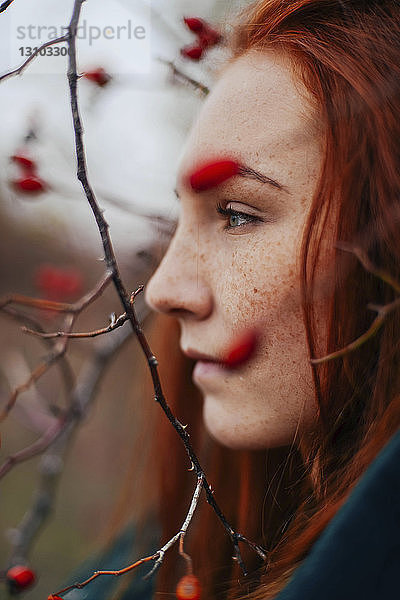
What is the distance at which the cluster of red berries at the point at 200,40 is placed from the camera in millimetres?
808

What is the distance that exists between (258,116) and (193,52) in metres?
0.23

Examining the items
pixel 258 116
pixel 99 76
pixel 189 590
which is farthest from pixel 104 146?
pixel 189 590

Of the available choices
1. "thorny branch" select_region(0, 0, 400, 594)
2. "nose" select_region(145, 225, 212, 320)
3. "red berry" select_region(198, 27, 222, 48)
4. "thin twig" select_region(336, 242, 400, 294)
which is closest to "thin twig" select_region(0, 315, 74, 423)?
"thorny branch" select_region(0, 0, 400, 594)

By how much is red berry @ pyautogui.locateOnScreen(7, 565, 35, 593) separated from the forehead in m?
0.62

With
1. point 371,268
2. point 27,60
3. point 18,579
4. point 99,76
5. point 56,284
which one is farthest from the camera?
point 56,284

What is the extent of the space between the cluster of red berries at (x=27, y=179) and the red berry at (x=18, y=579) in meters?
0.57

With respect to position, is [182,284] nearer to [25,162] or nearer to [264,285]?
[264,285]

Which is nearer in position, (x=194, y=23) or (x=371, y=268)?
(x=371, y=268)

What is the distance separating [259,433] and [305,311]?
178mm

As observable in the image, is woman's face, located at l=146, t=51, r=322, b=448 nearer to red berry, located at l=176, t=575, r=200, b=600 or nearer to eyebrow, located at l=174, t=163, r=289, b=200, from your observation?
eyebrow, located at l=174, t=163, r=289, b=200

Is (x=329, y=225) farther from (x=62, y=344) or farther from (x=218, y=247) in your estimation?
(x=62, y=344)

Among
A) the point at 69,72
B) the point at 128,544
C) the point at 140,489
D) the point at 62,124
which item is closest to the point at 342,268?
the point at 69,72

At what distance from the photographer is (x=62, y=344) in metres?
0.77

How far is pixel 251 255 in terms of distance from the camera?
659 mm
